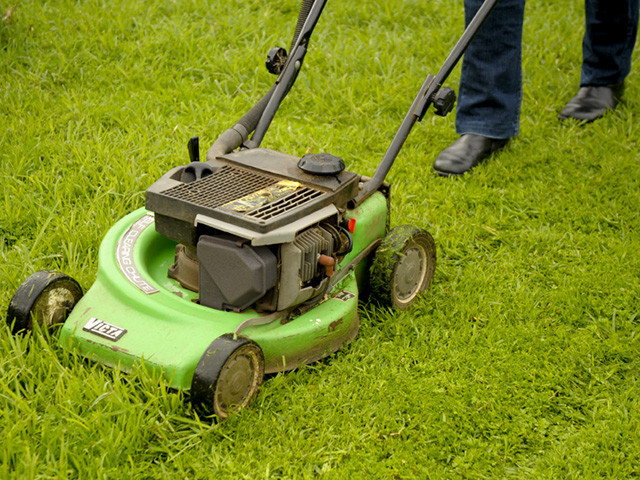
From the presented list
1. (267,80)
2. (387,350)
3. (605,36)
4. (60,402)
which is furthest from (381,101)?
(60,402)

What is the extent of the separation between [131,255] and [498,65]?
206 centimetres

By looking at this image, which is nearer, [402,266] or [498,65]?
[402,266]

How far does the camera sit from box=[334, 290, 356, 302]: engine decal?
2418 mm

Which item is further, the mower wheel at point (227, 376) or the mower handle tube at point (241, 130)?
the mower handle tube at point (241, 130)

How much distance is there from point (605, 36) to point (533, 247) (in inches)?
61.1

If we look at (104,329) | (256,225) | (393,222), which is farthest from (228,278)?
(393,222)

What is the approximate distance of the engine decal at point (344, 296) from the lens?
2.42m

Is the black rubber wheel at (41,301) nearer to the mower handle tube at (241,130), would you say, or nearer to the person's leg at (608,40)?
the mower handle tube at (241,130)

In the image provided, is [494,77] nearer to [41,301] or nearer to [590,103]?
[590,103]

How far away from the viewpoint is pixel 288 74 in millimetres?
2777

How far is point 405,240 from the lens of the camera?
102 inches

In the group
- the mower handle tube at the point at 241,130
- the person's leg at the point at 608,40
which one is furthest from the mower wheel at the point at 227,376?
the person's leg at the point at 608,40

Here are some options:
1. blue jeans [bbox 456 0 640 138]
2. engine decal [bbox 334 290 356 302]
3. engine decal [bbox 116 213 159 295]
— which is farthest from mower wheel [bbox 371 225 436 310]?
blue jeans [bbox 456 0 640 138]

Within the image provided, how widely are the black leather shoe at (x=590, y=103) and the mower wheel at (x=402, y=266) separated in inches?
68.5
